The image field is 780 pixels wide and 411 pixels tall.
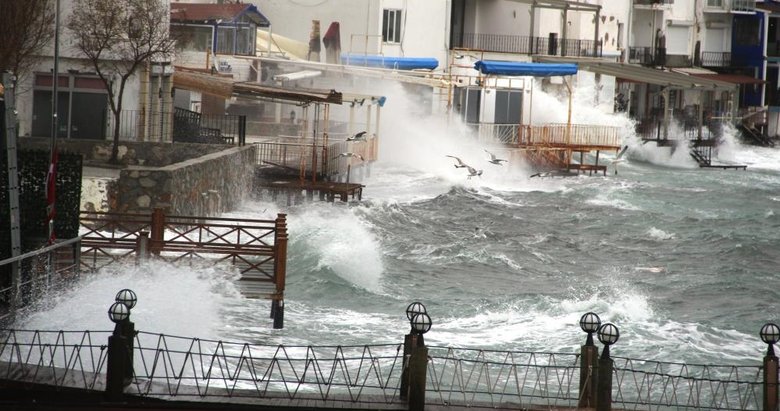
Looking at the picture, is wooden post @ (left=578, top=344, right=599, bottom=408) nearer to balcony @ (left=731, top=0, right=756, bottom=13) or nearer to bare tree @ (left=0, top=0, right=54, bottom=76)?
bare tree @ (left=0, top=0, right=54, bottom=76)

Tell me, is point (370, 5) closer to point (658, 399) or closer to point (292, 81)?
point (292, 81)

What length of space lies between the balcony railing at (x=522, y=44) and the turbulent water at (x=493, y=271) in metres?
9.76

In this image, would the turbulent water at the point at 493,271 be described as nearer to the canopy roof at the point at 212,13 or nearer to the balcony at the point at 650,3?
the canopy roof at the point at 212,13

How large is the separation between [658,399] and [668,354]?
3.22 metres

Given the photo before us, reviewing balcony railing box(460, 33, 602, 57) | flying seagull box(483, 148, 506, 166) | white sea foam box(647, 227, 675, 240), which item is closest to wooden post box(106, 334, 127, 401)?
white sea foam box(647, 227, 675, 240)

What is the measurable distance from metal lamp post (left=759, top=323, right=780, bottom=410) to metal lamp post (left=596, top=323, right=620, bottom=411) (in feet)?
4.17

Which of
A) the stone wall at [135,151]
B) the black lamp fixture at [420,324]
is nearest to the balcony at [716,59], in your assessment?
the stone wall at [135,151]

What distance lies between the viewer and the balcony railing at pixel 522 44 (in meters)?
57.8

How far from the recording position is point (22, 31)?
2900cm

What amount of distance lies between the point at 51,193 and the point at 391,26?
37562 millimetres

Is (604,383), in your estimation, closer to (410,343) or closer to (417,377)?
(417,377)

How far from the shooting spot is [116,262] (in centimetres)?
1962

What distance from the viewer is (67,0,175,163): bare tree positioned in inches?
1292

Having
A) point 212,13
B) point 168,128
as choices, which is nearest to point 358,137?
point 168,128
